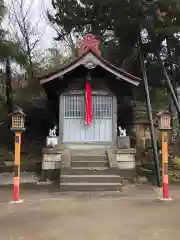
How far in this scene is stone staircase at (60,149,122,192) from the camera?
10.6 m

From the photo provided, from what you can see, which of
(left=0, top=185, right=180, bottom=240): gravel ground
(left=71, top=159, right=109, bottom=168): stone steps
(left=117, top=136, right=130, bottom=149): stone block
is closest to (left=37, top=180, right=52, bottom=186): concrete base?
(left=71, top=159, right=109, bottom=168): stone steps

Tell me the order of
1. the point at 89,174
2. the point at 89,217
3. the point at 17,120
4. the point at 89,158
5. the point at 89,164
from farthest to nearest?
the point at 89,158, the point at 89,164, the point at 89,174, the point at 17,120, the point at 89,217

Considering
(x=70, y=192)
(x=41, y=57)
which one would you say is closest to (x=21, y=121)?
(x=70, y=192)

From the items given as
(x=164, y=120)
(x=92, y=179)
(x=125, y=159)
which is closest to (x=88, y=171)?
(x=92, y=179)

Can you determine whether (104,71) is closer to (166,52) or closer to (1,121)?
(166,52)

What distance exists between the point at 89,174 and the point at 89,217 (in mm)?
4329

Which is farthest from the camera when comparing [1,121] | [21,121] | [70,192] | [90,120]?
[1,121]

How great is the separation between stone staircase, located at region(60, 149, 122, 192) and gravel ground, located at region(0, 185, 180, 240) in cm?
60

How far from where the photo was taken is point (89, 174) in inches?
446

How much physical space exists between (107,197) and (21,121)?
3.44 m

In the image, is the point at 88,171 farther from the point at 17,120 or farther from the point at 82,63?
the point at 82,63

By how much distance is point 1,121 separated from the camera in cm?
1861

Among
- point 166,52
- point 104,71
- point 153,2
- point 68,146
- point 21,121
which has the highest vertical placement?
point 153,2

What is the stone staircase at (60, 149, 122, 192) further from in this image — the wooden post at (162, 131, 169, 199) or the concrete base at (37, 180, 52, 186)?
the wooden post at (162, 131, 169, 199)
